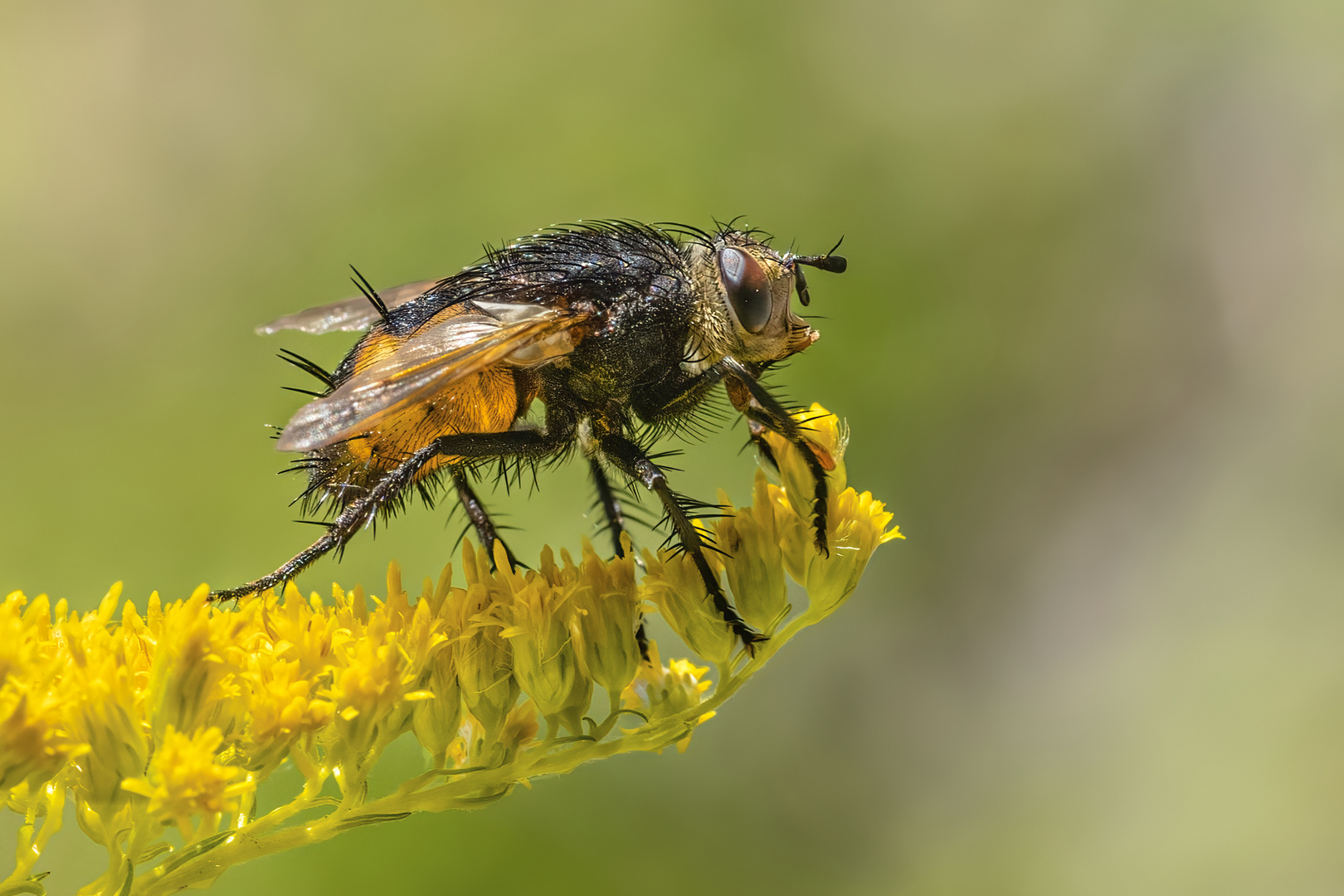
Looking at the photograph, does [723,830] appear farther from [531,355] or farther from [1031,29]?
[1031,29]

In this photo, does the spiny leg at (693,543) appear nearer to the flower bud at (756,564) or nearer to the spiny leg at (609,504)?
the flower bud at (756,564)

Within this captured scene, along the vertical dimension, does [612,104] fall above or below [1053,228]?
above

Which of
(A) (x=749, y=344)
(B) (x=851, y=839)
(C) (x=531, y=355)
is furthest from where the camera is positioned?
(B) (x=851, y=839)

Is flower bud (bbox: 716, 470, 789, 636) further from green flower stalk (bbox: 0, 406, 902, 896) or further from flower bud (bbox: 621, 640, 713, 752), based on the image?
flower bud (bbox: 621, 640, 713, 752)

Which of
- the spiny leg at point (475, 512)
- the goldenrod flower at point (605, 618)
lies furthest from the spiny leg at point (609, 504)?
the goldenrod flower at point (605, 618)

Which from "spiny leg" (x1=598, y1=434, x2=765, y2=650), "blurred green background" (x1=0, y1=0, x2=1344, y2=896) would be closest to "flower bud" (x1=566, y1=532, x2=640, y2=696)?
"spiny leg" (x1=598, y1=434, x2=765, y2=650)

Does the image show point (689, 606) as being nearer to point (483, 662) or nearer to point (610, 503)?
point (483, 662)

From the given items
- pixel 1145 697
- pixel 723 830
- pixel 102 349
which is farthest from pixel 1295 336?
pixel 102 349

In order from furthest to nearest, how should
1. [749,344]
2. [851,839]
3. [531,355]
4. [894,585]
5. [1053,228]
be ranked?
1. [1053,228]
2. [894,585]
3. [851,839]
4. [749,344]
5. [531,355]
